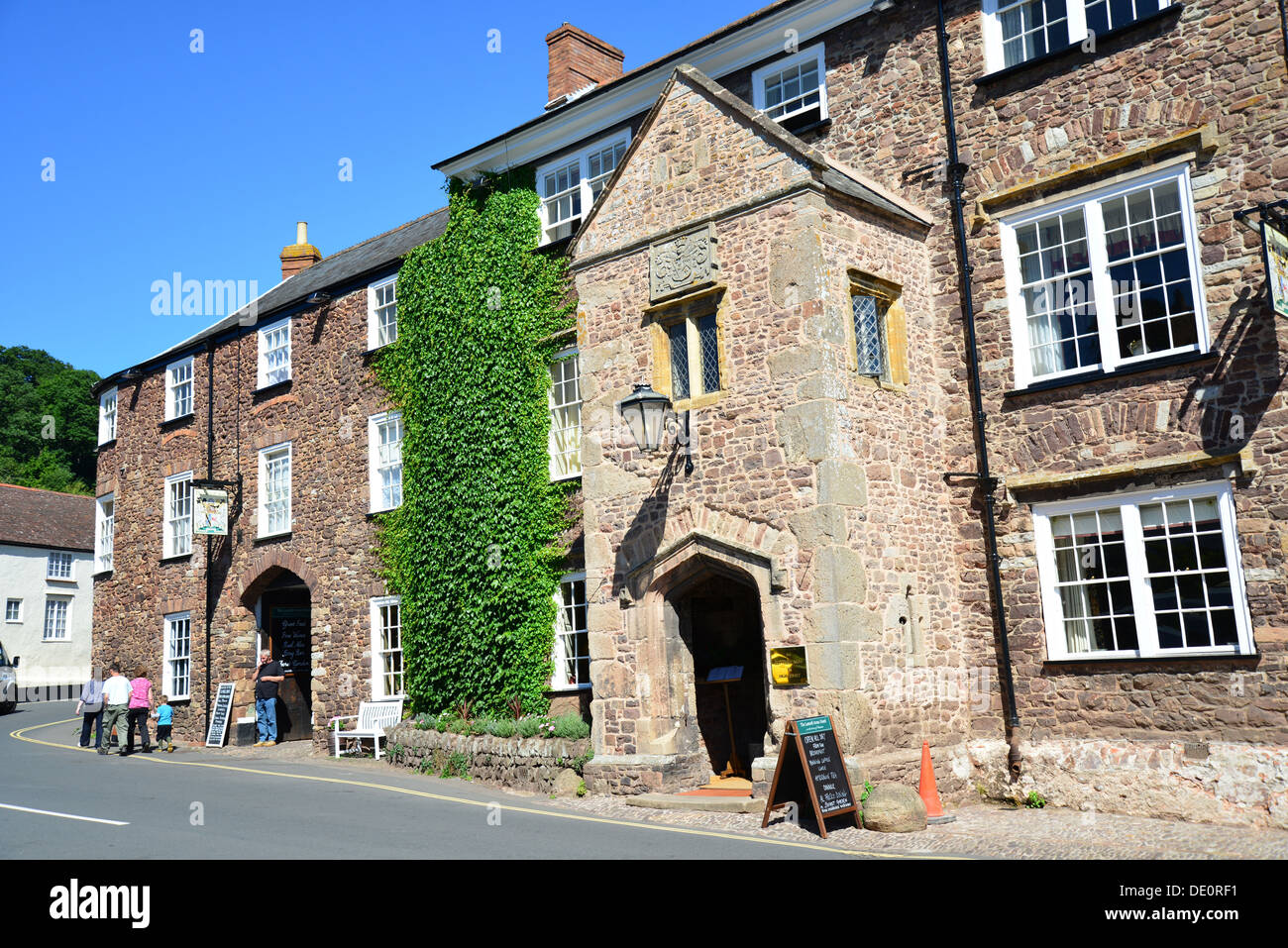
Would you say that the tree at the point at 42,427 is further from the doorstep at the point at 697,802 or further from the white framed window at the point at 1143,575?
the white framed window at the point at 1143,575

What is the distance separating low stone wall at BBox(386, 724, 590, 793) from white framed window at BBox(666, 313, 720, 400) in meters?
4.84

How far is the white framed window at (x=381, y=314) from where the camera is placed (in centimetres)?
2048

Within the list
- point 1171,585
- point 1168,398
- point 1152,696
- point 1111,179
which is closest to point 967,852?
point 1152,696

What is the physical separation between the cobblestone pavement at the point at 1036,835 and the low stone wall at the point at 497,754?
223 centimetres

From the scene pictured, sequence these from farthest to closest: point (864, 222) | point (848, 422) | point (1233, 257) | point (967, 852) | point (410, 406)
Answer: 1. point (410, 406)
2. point (864, 222)
3. point (848, 422)
4. point (1233, 257)
5. point (967, 852)

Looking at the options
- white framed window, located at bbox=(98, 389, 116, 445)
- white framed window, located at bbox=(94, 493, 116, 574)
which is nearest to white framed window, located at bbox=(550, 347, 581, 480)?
white framed window, located at bbox=(94, 493, 116, 574)

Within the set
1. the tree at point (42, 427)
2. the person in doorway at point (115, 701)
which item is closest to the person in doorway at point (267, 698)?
the person in doorway at point (115, 701)

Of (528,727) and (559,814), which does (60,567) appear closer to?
(528,727)

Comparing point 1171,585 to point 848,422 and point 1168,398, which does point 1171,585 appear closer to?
point 1168,398

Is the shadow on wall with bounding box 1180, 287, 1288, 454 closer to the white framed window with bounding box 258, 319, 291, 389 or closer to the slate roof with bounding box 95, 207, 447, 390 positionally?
the slate roof with bounding box 95, 207, 447, 390

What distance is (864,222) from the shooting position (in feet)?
42.8

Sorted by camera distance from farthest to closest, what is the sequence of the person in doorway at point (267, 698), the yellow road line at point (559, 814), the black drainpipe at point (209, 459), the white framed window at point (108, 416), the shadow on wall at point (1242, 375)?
the white framed window at point (108, 416)
the black drainpipe at point (209, 459)
the person in doorway at point (267, 698)
the shadow on wall at point (1242, 375)
the yellow road line at point (559, 814)

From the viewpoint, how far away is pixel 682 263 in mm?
13500
